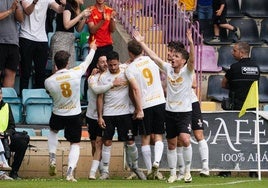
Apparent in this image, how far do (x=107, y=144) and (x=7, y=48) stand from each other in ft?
10.7

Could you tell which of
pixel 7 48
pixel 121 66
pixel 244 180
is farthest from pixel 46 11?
pixel 244 180

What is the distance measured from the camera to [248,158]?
24.1 metres

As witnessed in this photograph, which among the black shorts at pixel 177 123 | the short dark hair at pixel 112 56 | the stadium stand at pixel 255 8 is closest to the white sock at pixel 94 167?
the black shorts at pixel 177 123

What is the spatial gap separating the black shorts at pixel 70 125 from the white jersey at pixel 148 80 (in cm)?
118

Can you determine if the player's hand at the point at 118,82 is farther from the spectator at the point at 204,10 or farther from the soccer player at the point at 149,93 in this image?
the spectator at the point at 204,10

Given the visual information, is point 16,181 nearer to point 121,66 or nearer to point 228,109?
point 121,66

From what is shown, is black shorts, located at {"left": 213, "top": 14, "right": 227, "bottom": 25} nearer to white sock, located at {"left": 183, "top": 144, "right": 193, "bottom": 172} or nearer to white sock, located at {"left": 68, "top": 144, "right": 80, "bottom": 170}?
white sock, located at {"left": 183, "top": 144, "right": 193, "bottom": 172}

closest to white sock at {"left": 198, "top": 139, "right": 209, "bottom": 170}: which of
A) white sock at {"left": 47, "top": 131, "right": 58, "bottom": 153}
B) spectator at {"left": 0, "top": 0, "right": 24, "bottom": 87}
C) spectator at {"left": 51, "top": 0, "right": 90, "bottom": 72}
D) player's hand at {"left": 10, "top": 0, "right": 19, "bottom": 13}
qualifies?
white sock at {"left": 47, "top": 131, "right": 58, "bottom": 153}

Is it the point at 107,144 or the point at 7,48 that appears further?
the point at 7,48

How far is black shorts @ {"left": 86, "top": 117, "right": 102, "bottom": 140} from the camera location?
22.8 m

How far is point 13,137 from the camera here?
2236 cm

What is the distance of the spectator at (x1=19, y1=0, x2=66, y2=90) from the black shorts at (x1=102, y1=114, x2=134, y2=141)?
9.40 feet

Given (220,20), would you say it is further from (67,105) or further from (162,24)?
(67,105)

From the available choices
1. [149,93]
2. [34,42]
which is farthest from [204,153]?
[34,42]
